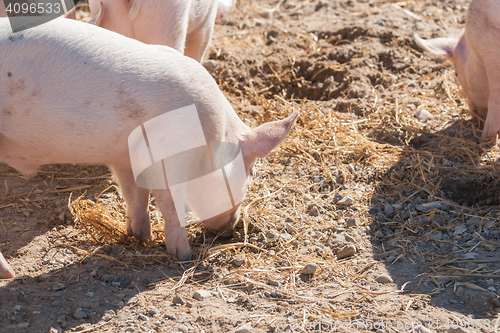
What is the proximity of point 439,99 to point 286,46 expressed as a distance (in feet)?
7.32

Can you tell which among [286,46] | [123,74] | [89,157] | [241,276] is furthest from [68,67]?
[286,46]

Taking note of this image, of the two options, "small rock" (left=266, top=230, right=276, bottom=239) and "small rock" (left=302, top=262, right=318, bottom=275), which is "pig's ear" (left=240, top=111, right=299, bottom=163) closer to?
"small rock" (left=266, top=230, right=276, bottom=239)

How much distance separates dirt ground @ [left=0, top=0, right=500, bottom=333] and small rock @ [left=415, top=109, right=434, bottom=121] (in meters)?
0.01

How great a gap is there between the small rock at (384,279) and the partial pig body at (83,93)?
4.80ft

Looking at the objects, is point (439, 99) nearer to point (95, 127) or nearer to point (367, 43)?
point (367, 43)

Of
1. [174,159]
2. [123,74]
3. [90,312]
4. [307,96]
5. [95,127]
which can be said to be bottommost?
[307,96]

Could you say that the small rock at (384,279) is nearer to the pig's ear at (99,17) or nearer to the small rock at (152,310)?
the small rock at (152,310)

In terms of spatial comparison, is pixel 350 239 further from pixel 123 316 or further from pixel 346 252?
pixel 123 316

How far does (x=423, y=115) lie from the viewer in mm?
5598

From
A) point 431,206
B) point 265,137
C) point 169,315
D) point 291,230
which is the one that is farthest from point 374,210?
point 169,315

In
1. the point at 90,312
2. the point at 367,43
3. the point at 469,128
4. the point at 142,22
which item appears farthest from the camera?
the point at 367,43

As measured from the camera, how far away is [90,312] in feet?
9.60

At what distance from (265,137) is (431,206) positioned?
1.61 m

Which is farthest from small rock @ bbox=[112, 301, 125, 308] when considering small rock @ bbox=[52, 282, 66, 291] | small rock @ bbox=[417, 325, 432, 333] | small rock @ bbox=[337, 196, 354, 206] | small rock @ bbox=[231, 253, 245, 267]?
small rock @ bbox=[337, 196, 354, 206]
